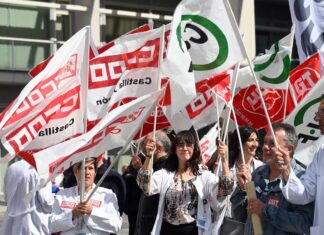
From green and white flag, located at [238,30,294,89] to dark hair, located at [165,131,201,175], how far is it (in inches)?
74.0

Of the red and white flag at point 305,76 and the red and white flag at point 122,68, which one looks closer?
the red and white flag at point 122,68

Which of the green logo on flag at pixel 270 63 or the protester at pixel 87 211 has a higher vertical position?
the green logo on flag at pixel 270 63

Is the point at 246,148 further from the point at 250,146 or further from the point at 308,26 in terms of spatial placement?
the point at 308,26

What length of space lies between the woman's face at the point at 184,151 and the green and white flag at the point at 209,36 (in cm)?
58

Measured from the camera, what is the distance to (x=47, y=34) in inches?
934

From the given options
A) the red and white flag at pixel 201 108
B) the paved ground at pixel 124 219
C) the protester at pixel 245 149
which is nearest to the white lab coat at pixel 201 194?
the protester at pixel 245 149

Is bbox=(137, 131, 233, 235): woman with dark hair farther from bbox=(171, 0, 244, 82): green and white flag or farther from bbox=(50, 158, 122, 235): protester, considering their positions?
bbox=(171, 0, 244, 82): green and white flag

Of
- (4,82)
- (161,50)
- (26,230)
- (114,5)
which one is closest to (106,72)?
(161,50)

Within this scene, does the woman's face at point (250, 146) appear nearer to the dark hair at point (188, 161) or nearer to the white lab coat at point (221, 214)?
the white lab coat at point (221, 214)

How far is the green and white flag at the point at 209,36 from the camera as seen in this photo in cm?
632

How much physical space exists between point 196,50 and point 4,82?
1667 centimetres

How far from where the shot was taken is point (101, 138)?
6176mm

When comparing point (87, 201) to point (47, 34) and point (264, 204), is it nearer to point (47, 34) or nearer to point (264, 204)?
point (264, 204)

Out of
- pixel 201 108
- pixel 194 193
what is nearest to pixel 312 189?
pixel 194 193
